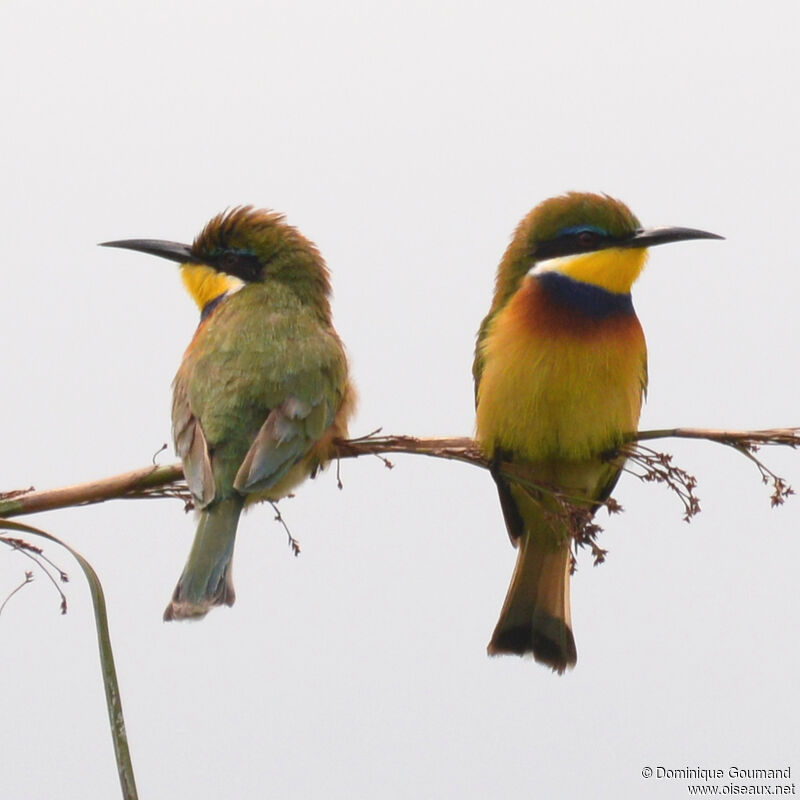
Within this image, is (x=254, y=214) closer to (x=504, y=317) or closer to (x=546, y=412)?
(x=504, y=317)

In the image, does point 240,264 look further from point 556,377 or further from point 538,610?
point 538,610

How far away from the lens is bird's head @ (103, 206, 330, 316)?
3.53m

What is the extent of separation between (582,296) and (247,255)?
0.88m

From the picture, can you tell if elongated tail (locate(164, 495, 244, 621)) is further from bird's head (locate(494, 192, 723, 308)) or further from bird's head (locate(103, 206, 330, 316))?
bird's head (locate(494, 192, 723, 308))

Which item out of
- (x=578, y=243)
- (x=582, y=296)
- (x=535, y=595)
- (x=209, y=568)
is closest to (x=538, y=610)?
(x=535, y=595)

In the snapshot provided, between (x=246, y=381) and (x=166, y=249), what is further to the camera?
(x=166, y=249)

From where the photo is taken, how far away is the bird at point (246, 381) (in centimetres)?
282

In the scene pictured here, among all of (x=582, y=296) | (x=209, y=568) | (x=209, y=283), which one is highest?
(x=209, y=283)

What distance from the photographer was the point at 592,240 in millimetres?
3402

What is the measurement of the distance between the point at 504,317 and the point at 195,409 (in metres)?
0.82

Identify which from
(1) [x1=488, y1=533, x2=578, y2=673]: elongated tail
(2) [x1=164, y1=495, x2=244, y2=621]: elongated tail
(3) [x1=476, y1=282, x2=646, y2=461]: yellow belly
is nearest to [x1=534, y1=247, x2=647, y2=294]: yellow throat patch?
(3) [x1=476, y1=282, x2=646, y2=461]: yellow belly

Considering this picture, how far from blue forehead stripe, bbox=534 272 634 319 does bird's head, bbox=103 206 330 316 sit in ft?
1.95

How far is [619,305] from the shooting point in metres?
3.39

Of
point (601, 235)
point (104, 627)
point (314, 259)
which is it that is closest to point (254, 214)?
point (314, 259)
